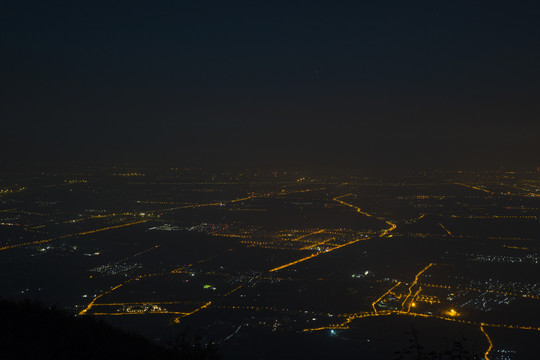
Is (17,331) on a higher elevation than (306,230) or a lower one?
higher

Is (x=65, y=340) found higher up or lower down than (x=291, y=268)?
higher up

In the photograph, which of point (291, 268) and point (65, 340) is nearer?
point (65, 340)

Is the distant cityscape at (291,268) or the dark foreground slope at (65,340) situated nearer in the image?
the dark foreground slope at (65,340)

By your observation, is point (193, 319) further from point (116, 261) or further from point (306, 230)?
→ point (306, 230)

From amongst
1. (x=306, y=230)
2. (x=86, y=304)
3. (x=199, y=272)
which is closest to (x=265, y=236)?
(x=306, y=230)

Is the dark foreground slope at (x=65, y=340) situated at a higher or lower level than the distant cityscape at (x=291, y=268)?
higher
